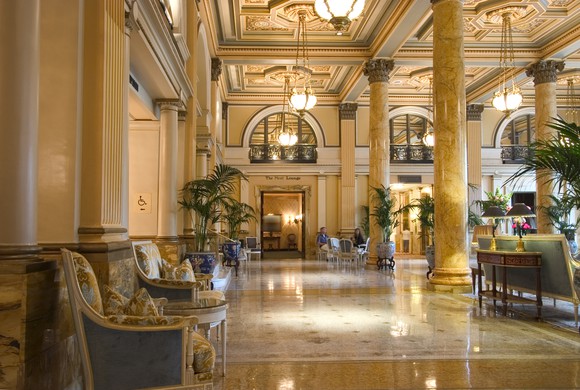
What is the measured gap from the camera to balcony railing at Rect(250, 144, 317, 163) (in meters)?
20.2

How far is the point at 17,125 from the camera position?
2.91m

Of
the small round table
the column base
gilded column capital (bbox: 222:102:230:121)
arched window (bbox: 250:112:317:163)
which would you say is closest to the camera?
the small round table

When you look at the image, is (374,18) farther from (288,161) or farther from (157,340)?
(157,340)

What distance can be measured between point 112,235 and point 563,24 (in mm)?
13580

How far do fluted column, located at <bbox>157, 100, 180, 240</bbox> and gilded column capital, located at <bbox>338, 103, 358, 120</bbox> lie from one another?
1285 cm

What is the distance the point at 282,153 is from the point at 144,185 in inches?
482

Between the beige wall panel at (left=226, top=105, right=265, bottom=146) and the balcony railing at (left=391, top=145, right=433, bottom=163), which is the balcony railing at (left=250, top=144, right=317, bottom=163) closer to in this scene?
the beige wall panel at (left=226, top=105, right=265, bottom=146)

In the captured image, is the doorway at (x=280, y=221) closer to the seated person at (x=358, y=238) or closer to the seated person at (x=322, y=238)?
the seated person at (x=322, y=238)

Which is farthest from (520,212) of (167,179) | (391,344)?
(167,179)

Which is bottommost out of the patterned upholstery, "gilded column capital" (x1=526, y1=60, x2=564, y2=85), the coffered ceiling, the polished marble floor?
the polished marble floor

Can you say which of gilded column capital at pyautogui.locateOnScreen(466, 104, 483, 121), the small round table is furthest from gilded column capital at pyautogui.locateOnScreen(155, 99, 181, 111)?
gilded column capital at pyautogui.locateOnScreen(466, 104, 483, 121)

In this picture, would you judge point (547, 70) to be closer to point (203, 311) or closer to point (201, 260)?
point (201, 260)

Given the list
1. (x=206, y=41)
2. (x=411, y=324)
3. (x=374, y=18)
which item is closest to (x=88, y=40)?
(x=411, y=324)

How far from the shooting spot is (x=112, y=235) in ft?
13.3
